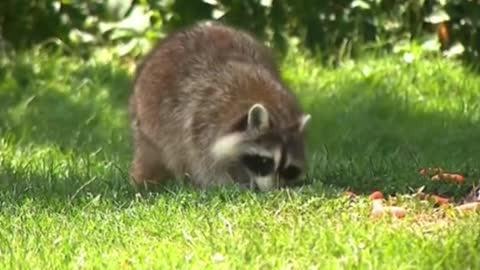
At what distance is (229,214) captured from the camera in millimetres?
5602

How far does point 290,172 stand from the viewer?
6676 millimetres

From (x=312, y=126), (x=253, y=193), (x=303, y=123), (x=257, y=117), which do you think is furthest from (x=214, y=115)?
(x=312, y=126)

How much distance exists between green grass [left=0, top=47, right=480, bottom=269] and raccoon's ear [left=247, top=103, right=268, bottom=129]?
405 millimetres

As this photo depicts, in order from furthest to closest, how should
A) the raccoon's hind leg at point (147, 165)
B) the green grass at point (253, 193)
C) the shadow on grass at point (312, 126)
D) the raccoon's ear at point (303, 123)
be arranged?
the raccoon's hind leg at point (147, 165) → the shadow on grass at point (312, 126) → the raccoon's ear at point (303, 123) → the green grass at point (253, 193)

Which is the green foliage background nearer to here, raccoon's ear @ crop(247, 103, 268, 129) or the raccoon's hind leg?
the raccoon's hind leg

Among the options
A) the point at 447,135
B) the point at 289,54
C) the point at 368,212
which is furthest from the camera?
the point at 289,54

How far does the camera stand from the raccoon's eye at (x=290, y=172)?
664 centimetres

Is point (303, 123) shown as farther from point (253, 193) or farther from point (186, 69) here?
point (253, 193)

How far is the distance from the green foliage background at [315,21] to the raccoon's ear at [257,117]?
402 centimetres

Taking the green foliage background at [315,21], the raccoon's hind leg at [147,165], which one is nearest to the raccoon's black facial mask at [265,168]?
the raccoon's hind leg at [147,165]

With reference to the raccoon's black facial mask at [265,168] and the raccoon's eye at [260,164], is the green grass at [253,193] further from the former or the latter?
the raccoon's eye at [260,164]

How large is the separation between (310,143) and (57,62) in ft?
8.96

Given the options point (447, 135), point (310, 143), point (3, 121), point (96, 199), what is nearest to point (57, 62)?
point (3, 121)

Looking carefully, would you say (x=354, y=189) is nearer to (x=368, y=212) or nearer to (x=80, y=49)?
(x=368, y=212)
